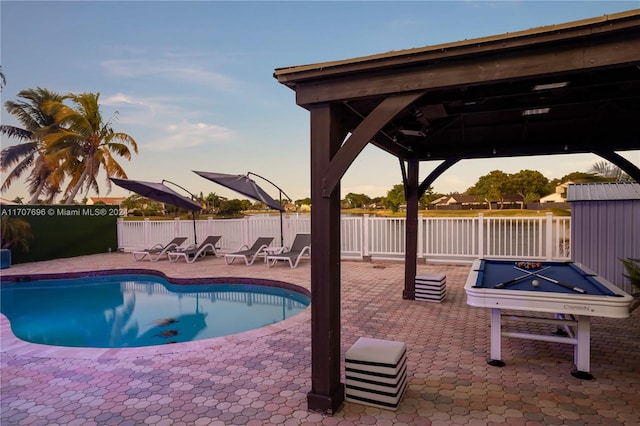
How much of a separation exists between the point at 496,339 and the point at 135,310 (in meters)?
6.69

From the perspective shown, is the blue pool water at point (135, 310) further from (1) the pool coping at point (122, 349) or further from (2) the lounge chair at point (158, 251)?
(2) the lounge chair at point (158, 251)

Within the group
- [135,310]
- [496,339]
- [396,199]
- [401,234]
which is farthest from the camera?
[396,199]

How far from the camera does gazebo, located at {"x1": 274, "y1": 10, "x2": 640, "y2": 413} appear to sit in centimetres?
225

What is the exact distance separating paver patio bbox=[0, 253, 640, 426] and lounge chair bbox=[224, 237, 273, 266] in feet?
18.3

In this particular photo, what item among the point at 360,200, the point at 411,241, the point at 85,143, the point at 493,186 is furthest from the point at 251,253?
the point at 493,186

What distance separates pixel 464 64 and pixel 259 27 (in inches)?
487

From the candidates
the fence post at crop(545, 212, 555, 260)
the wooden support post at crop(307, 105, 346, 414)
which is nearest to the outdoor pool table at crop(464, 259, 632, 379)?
the wooden support post at crop(307, 105, 346, 414)

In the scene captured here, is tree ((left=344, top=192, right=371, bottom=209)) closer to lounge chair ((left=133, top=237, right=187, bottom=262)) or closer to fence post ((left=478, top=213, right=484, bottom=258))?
lounge chair ((left=133, top=237, right=187, bottom=262))

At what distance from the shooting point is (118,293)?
9.09m

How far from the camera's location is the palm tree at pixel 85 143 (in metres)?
19.8

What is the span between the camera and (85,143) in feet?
67.7

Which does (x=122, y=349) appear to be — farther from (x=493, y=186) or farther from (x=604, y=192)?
(x=493, y=186)

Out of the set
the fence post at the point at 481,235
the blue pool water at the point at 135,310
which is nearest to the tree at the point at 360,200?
the fence post at the point at 481,235

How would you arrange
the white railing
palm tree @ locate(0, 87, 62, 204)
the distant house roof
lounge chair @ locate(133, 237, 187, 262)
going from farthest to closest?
1. palm tree @ locate(0, 87, 62, 204)
2. lounge chair @ locate(133, 237, 187, 262)
3. the white railing
4. the distant house roof
